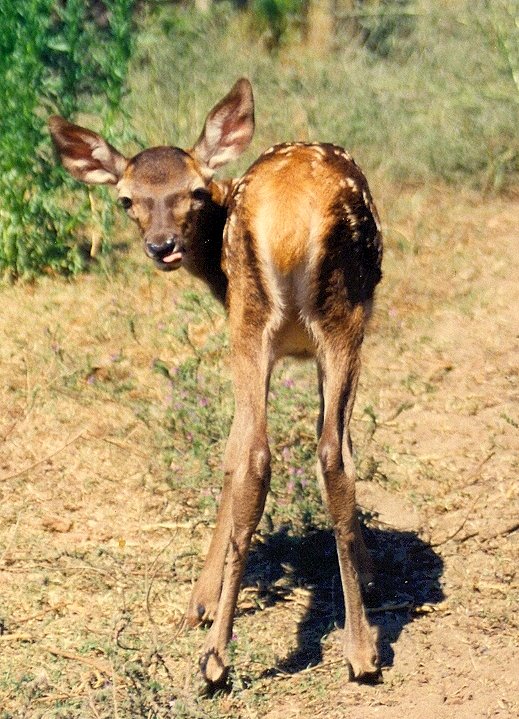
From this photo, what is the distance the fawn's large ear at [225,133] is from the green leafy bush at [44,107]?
4.99 feet

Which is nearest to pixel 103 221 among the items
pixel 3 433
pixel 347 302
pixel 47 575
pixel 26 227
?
pixel 26 227

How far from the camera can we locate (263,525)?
19.9 feet

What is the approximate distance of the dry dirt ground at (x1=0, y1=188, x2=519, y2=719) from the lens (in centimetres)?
489

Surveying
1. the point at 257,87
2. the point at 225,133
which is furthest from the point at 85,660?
the point at 257,87

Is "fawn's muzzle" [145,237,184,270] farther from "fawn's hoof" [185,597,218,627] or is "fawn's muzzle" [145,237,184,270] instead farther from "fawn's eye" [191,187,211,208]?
"fawn's hoof" [185,597,218,627]

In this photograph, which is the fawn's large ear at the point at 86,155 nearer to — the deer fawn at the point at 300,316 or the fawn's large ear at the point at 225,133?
the fawn's large ear at the point at 225,133

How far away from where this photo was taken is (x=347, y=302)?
16.1ft

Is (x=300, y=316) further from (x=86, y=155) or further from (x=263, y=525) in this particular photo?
(x=86, y=155)

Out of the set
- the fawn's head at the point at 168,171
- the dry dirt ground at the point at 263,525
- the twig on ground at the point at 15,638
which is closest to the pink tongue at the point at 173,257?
the fawn's head at the point at 168,171

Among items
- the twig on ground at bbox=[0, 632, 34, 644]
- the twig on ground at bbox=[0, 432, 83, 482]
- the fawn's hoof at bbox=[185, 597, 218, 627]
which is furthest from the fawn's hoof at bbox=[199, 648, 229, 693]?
the twig on ground at bbox=[0, 432, 83, 482]

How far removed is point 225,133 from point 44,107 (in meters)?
2.30

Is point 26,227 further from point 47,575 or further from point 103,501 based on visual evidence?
point 47,575

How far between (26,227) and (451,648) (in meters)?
4.27

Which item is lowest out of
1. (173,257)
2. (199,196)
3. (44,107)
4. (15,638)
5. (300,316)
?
(15,638)
